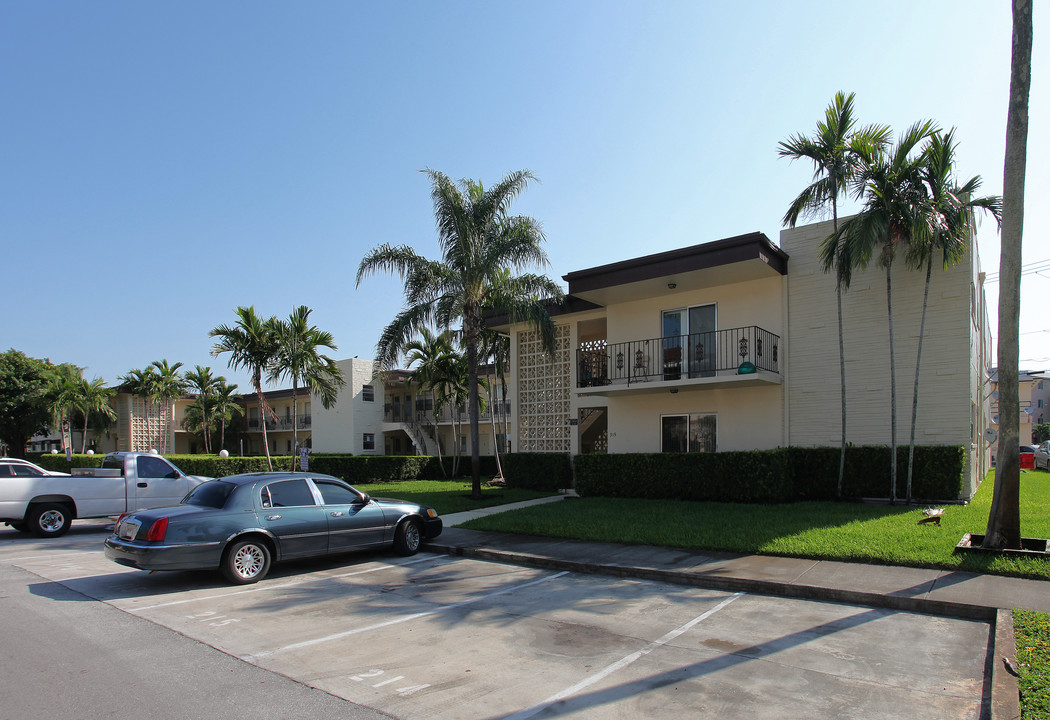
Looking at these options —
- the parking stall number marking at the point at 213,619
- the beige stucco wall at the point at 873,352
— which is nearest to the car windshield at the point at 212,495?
the parking stall number marking at the point at 213,619

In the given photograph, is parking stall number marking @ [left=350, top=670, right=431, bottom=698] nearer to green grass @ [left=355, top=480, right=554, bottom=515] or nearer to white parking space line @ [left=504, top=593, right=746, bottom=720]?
white parking space line @ [left=504, top=593, right=746, bottom=720]

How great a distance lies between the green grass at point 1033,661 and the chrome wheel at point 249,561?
319 inches

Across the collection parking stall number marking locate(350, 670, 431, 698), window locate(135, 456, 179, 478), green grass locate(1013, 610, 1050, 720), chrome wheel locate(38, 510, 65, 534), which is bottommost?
chrome wheel locate(38, 510, 65, 534)

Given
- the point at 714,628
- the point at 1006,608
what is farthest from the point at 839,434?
the point at 714,628

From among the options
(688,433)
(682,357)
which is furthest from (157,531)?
(688,433)

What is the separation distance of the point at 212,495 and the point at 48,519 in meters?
6.95

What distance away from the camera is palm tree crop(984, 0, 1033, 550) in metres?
8.66

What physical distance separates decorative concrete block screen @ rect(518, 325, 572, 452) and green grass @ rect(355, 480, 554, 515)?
8.65 ft

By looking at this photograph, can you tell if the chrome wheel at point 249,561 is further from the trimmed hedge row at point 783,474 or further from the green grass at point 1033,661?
the trimmed hedge row at point 783,474

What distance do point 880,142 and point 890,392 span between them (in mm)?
5624

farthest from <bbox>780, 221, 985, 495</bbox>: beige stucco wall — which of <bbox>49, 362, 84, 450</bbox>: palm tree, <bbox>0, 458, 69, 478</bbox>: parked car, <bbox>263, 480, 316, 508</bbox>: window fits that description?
<bbox>49, 362, 84, 450</bbox>: palm tree

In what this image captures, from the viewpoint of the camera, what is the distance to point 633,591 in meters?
8.15

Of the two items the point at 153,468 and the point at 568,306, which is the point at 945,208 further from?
the point at 153,468

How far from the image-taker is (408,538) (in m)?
10.6
